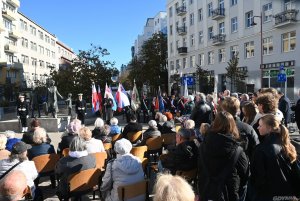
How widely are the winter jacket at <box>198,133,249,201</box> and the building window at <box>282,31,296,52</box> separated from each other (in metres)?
26.6

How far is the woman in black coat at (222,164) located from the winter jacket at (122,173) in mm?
1232

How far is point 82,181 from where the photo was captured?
201 inches

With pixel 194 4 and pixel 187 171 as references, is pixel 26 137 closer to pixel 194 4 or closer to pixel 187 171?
pixel 187 171

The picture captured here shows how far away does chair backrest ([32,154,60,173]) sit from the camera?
241 inches

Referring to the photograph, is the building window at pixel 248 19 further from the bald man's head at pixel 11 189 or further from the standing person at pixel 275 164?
the bald man's head at pixel 11 189

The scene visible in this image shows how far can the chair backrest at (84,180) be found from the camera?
4988 mm

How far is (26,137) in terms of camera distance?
24.5 ft

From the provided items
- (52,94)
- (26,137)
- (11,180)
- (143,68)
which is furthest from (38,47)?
(11,180)

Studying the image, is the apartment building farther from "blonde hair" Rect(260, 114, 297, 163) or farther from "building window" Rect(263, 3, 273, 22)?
"blonde hair" Rect(260, 114, 297, 163)

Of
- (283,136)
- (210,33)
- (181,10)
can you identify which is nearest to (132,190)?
(283,136)

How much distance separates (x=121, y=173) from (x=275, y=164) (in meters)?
2.21

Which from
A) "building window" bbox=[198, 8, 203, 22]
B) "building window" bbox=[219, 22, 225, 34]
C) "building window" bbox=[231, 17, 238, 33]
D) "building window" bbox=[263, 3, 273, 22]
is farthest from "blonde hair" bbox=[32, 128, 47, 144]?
"building window" bbox=[198, 8, 203, 22]

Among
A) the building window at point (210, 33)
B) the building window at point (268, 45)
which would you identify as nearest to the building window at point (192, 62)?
the building window at point (210, 33)

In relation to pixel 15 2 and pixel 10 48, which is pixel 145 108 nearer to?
pixel 10 48
